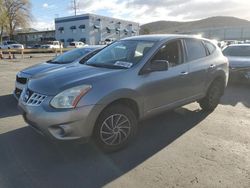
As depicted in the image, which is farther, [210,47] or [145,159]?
[210,47]

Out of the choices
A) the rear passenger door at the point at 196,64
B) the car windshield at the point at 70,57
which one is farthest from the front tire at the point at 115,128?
the car windshield at the point at 70,57

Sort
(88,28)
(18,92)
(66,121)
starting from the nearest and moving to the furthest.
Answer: (66,121)
(18,92)
(88,28)

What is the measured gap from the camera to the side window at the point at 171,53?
4.53 m

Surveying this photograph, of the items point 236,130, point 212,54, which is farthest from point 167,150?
point 212,54

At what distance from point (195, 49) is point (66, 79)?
2.77 m

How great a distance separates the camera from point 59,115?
11.2 ft

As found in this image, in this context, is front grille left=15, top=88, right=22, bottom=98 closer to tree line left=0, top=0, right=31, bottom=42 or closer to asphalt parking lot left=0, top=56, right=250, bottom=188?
asphalt parking lot left=0, top=56, right=250, bottom=188

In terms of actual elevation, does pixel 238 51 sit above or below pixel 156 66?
above

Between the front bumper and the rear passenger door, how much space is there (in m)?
2.25

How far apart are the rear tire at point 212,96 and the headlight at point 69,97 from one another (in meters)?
3.25

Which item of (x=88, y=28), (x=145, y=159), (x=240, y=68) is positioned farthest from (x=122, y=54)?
(x=88, y=28)

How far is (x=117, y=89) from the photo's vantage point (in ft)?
12.3

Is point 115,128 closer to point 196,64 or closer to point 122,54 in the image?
point 122,54

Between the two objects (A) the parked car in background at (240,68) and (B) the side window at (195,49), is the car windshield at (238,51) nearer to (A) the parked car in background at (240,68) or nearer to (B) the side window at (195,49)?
(A) the parked car in background at (240,68)
